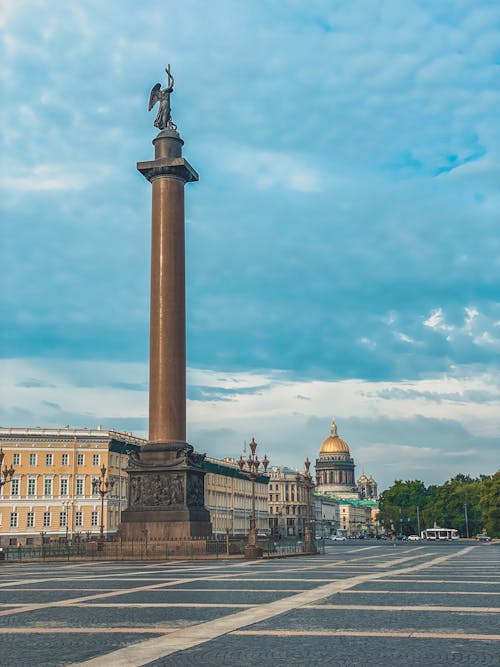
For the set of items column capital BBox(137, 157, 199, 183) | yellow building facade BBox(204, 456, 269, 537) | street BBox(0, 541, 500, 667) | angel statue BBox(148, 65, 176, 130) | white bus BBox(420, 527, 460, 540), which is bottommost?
white bus BBox(420, 527, 460, 540)

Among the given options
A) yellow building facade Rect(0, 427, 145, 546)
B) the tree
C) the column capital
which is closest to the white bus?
the tree

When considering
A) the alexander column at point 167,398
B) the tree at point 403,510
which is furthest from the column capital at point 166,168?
the tree at point 403,510

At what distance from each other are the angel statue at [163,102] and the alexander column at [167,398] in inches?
101

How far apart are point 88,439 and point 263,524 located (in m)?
81.2

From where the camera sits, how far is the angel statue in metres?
50.9

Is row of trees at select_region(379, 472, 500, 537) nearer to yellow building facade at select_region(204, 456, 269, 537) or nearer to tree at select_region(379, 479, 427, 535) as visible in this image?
tree at select_region(379, 479, 427, 535)

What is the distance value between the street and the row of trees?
100m

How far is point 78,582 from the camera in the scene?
2361cm

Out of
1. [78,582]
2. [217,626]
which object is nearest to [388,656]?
[217,626]

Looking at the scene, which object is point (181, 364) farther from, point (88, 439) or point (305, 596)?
point (88, 439)

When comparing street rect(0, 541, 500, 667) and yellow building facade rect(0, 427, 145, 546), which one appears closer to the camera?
street rect(0, 541, 500, 667)

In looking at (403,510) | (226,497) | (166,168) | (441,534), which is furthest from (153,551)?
(403,510)

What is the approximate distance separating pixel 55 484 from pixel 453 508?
94438mm

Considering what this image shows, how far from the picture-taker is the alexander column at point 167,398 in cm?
4291
